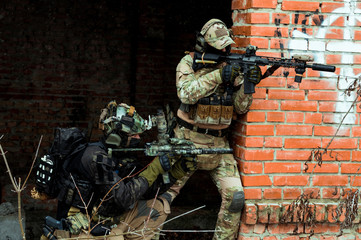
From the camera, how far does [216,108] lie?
3539 mm

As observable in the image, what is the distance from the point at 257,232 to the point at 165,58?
2979mm

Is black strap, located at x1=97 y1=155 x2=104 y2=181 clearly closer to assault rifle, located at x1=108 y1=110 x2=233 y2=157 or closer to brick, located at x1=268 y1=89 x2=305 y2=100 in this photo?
assault rifle, located at x1=108 y1=110 x2=233 y2=157

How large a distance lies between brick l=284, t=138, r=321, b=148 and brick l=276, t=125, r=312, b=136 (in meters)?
0.05

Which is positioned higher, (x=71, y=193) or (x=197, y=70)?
(x=197, y=70)

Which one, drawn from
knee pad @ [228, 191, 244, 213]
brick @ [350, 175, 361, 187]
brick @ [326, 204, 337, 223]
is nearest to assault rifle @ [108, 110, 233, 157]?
knee pad @ [228, 191, 244, 213]

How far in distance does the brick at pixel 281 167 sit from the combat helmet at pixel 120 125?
1.02 meters

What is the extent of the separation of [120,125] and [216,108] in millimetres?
760

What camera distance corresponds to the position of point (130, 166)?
11.6 feet

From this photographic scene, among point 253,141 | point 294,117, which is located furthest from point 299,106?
point 253,141

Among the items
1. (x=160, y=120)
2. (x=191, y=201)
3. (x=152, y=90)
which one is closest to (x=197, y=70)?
(x=160, y=120)

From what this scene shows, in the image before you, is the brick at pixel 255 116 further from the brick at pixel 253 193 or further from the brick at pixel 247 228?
the brick at pixel 247 228

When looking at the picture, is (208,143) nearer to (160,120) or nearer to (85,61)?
(160,120)

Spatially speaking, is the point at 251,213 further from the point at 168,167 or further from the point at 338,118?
the point at 338,118

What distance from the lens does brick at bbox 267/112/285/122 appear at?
3.51m
